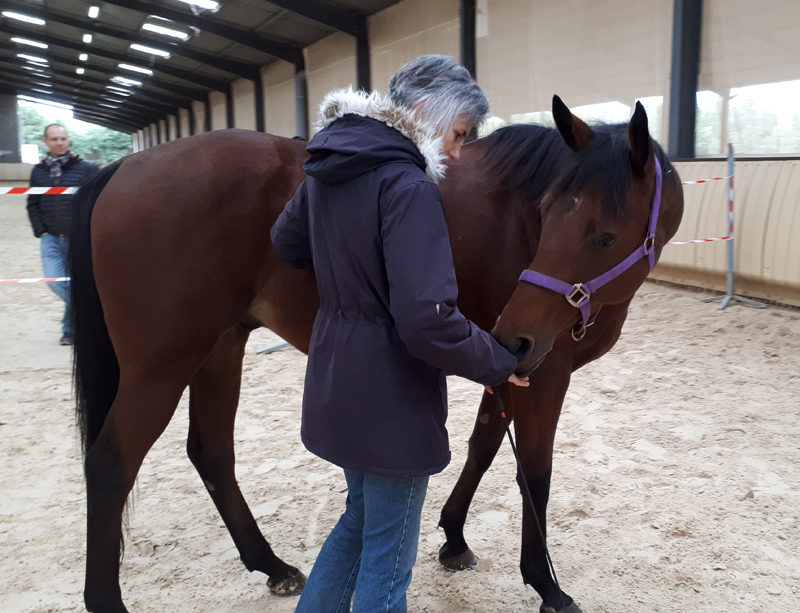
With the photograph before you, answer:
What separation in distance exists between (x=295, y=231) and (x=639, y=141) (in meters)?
0.94

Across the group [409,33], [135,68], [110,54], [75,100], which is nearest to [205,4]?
[409,33]

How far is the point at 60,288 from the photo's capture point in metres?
5.61

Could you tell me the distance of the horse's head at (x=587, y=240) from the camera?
1.69 metres

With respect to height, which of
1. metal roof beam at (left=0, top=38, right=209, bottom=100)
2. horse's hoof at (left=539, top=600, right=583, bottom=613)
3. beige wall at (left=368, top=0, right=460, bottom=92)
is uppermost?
metal roof beam at (left=0, top=38, right=209, bottom=100)

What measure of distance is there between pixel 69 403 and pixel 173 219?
279 centimetres

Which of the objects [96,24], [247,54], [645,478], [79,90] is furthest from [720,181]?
[79,90]

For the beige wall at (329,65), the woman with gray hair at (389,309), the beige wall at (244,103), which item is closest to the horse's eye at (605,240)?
the woman with gray hair at (389,309)

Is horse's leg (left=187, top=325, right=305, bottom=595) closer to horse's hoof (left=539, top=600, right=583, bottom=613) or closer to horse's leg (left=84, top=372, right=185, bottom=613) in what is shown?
horse's leg (left=84, top=372, right=185, bottom=613)

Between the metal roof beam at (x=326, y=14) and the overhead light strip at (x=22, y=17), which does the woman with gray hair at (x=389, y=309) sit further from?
the overhead light strip at (x=22, y=17)

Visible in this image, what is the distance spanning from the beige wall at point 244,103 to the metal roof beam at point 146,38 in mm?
936

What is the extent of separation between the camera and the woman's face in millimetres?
1527

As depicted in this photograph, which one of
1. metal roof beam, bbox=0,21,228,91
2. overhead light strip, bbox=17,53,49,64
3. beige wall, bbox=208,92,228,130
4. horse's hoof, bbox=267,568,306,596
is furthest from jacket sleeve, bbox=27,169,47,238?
overhead light strip, bbox=17,53,49,64

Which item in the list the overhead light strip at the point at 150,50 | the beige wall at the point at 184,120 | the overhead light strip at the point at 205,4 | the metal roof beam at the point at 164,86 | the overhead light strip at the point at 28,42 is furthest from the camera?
the beige wall at the point at 184,120

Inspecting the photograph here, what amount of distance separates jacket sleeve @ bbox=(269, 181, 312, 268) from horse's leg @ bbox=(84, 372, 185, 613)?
69cm
